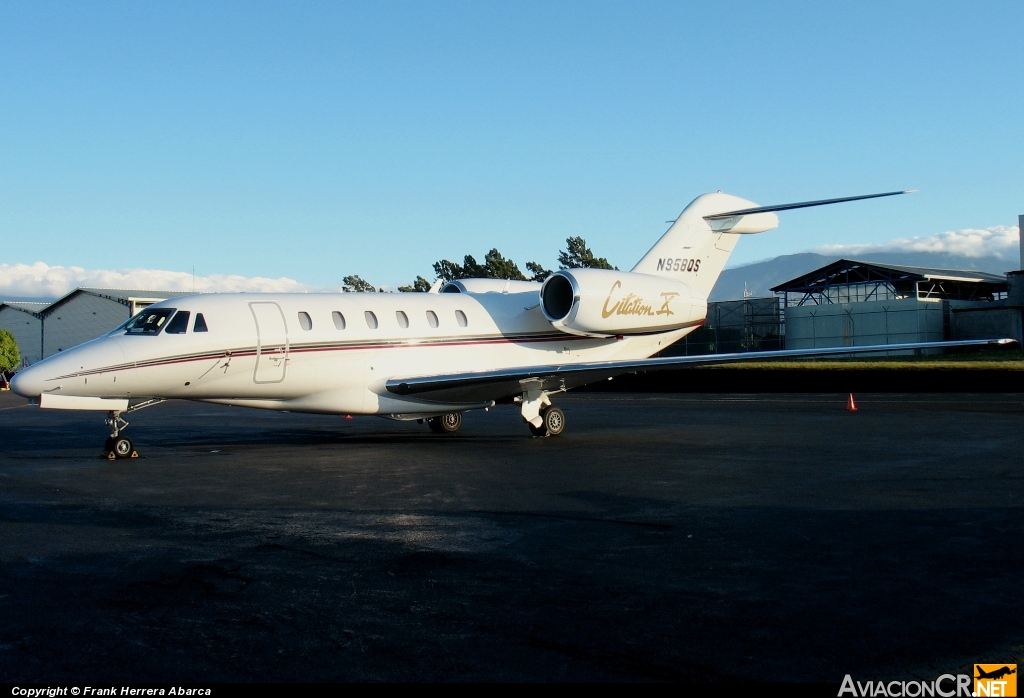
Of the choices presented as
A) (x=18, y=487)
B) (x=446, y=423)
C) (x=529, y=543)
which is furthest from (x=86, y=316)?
(x=529, y=543)

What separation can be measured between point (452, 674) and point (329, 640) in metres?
0.93

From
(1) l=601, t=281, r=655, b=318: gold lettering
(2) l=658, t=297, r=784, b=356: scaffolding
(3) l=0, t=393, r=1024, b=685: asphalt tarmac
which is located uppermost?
(2) l=658, t=297, r=784, b=356: scaffolding

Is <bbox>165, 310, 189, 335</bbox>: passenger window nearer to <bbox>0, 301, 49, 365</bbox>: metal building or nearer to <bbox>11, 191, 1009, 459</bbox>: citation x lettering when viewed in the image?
<bbox>11, 191, 1009, 459</bbox>: citation x lettering

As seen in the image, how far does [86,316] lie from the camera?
7675 cm

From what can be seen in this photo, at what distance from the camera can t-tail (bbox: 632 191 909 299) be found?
21844 millimetres

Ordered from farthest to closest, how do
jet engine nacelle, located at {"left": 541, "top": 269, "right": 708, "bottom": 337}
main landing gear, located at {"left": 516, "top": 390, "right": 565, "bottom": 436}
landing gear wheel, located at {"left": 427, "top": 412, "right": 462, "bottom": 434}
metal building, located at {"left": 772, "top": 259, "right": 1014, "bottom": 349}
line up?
metal building, located at {"left": 772, "top": 259, "right": 1014, "bottom": 349}, landing gear wheel, located at {"left": 427, "top": 412, "right": 462, "bottom": 434}, jet engine nacelle, located at {"left": 541, "top": 269, "right": 708, "bottom": 337}, main landing gear, located at {"left": 516, "top": 390, "right": 565, "bottom": 436}

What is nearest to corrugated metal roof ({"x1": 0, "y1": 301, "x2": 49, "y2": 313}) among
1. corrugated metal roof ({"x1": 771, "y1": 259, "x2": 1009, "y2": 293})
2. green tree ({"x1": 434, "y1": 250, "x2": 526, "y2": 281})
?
green tree ({"x1": 434, "y1": 250, "x2": 526, "y2": 281})

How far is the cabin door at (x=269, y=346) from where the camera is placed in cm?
1648

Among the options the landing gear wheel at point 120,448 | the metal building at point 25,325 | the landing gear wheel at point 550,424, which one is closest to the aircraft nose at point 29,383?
the landing gear wheel at point 120,448

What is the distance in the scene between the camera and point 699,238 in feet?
72.6

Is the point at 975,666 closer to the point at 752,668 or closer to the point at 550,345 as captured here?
the point at 752,668

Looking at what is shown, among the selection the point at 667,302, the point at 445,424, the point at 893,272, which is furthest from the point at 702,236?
the point at 893,272

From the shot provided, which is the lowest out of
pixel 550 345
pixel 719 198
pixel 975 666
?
pixel 975 666

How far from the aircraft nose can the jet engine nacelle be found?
9571mm
